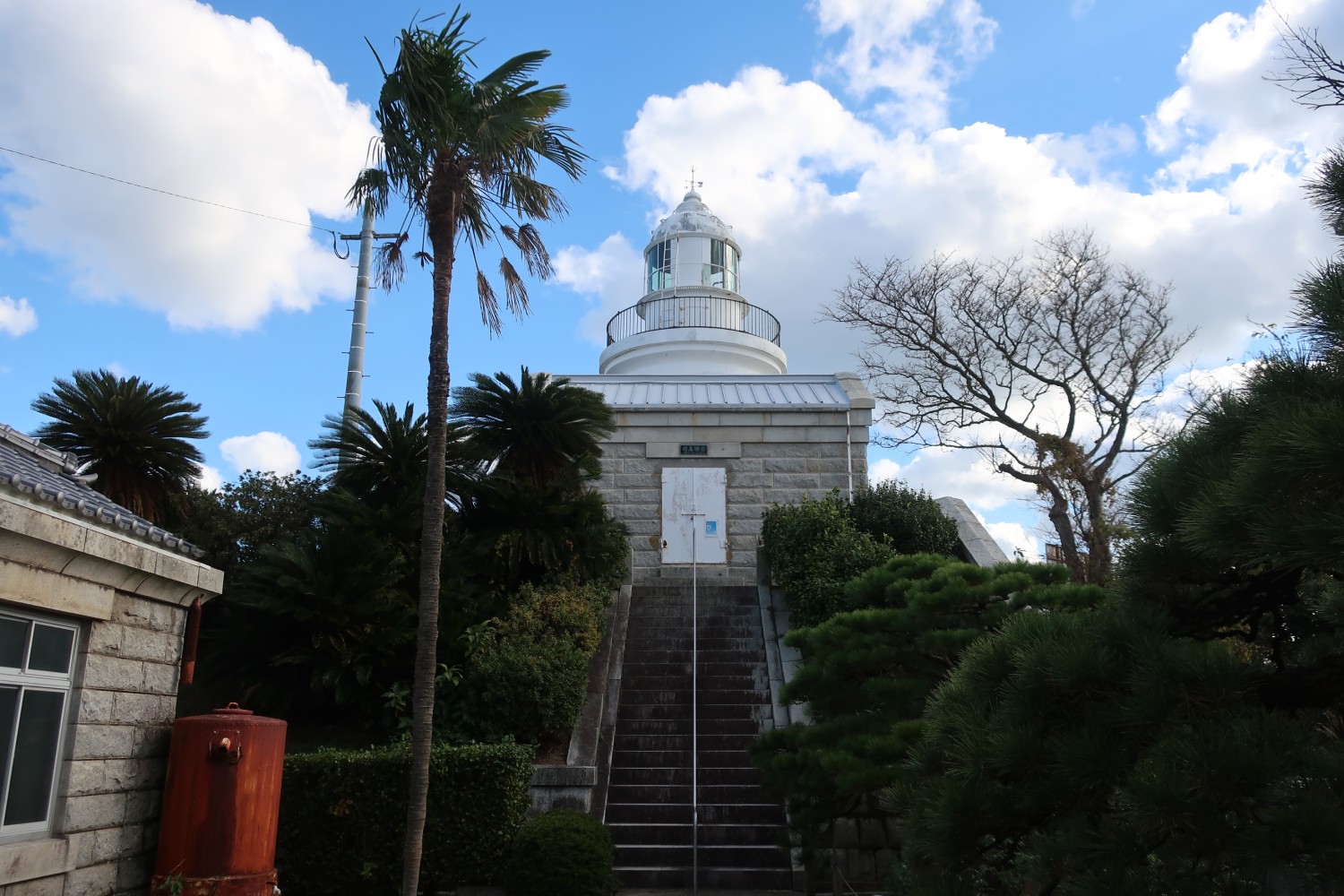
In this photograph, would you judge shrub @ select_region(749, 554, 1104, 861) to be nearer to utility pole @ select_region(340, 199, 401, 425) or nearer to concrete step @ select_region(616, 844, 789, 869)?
concrete step @ select_region(616, 844, 789, 869)

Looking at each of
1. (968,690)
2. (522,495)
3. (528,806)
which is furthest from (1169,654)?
(522,495)

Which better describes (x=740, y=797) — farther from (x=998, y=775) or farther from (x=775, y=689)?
(x=998, y=775)

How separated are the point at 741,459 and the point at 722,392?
1711 mm

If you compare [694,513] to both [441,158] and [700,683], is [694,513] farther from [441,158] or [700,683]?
[441,158]

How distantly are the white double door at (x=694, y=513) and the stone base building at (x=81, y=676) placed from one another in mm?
11003

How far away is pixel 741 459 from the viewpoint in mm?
18312

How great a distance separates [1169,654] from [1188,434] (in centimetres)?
100

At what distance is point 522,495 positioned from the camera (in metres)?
13.7

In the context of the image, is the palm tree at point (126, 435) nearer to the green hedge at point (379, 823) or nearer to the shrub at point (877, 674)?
the green hedge at point (379, 823)

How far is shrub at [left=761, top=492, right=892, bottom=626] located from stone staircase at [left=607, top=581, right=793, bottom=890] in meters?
0.86

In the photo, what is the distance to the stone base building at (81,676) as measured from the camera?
19.2ft

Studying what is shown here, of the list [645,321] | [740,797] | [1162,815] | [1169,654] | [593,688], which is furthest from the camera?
[645,321]

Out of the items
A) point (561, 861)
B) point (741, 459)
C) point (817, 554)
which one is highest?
point (741, 459)

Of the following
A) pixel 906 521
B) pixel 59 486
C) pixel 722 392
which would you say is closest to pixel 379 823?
pixel 59 486
